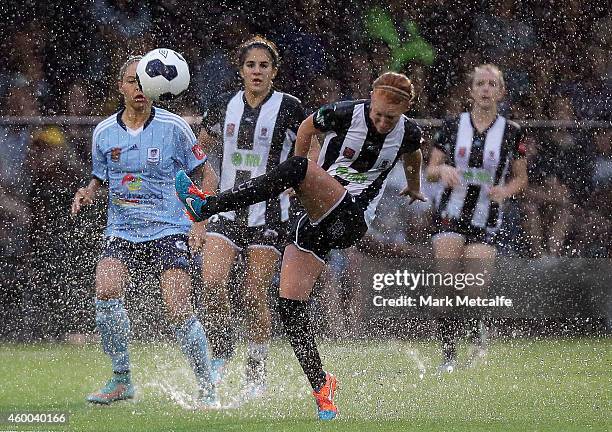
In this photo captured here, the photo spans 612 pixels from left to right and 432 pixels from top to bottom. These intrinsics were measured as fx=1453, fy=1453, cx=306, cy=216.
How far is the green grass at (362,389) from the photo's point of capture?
7.38 m

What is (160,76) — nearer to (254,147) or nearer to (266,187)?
(254,147)

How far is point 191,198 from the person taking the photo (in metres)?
7.53

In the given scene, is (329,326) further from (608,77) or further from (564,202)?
(608,77)

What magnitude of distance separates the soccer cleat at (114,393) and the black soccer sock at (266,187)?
1308mm

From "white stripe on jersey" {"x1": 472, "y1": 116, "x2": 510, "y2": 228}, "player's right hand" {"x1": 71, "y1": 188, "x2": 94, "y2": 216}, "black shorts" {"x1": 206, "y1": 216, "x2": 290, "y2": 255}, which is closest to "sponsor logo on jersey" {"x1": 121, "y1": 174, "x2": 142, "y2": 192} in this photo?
"player's right hand" {"x1": 71, "y1": 188, "x2": 94, "y2": 216}

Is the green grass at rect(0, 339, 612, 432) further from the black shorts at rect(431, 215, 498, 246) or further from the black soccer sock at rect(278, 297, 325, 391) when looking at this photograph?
the black shorts at rect(431, 215, 498, 246)

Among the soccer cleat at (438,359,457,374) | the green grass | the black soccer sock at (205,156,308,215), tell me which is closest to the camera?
the black soccer sock at (205,156,308,215)

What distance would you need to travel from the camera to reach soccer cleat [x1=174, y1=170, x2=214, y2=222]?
750 centimetres

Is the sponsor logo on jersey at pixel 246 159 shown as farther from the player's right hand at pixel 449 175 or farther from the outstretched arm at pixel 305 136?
the player's right hand at pixel 449 175

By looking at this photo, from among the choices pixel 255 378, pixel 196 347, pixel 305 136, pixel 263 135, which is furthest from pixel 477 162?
pixel 196 347

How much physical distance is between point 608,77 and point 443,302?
2.63 metres

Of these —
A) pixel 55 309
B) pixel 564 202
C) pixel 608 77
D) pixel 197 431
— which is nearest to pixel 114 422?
pixel 197 431

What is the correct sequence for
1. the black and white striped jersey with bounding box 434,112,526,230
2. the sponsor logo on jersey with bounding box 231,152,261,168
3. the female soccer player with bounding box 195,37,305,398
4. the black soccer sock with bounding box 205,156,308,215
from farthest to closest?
the black and white striped jersey with bounding box 434,112,526,230, the sponsor logo on jersey with bounding box 231,152,261,168, the female soccer player with bounding box 195,37,305,398, the black soccer sock with bounding box 205,156,308,215

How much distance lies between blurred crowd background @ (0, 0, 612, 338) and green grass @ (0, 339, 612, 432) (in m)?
0.75
